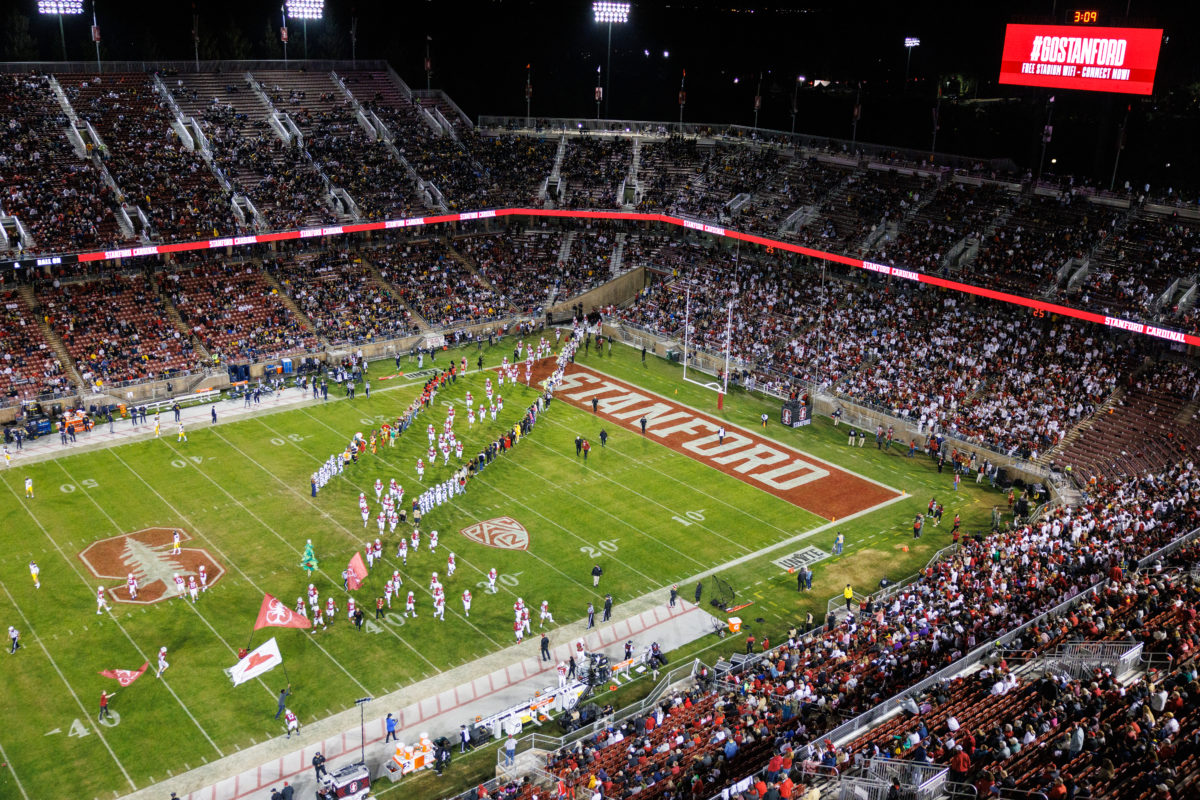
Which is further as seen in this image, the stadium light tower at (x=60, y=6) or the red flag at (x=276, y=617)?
the stadium light tower at (x=60, y=6)

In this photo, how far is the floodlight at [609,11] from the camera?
68.1m

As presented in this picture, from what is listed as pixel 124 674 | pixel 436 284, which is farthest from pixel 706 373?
pixel 124 674

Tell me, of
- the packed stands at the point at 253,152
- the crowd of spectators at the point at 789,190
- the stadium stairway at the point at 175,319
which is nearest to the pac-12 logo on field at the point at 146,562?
the stadium stairway at the point at 175,319

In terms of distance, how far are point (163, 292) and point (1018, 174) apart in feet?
146

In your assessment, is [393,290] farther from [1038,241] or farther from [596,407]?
[1038,241]

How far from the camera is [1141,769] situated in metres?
17.8

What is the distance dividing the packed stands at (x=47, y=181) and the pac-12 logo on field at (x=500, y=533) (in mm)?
26451

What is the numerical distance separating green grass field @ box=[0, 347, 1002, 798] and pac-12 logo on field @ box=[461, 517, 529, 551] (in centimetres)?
40

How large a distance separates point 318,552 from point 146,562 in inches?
201

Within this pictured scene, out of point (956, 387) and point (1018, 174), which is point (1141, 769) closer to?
point (956, 387)

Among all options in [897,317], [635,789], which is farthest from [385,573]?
[897,317]

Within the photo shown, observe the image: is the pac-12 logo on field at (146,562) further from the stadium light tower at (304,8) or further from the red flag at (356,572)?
the stadium light tower at (304,8)

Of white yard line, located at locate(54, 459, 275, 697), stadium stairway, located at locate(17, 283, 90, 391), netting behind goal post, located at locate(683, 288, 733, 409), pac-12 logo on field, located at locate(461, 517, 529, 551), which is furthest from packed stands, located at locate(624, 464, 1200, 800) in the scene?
stadium stairway, located at locate(17, 283, 90, 391)

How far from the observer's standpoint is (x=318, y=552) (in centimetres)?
3306
